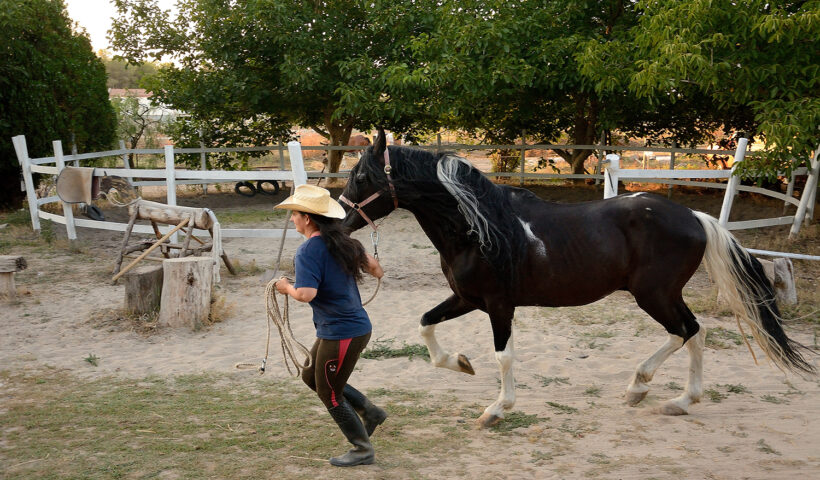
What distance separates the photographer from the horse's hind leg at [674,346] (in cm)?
436

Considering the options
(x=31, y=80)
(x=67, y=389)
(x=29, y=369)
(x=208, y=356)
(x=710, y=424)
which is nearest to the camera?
(x=710, y=424)

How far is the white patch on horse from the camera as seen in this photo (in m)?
4.38

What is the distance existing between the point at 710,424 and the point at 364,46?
12.1 meters

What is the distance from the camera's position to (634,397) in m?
4.50

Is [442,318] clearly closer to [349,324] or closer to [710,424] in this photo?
[349,324]

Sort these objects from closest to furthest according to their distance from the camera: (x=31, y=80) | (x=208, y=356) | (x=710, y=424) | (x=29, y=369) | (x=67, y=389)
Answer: (x=710, y=424)
(x=67, y=389)
(x=29, y=369)
(x=208, y=356)
(x=31, y=80)

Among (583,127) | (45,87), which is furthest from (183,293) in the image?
(583,127)

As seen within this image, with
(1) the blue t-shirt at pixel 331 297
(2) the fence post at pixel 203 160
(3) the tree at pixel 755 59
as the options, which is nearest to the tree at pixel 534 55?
(3) the tree at pixel 755 59

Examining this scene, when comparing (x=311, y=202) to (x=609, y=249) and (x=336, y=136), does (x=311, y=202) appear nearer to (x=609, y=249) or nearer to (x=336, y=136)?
(x=609, y=249)

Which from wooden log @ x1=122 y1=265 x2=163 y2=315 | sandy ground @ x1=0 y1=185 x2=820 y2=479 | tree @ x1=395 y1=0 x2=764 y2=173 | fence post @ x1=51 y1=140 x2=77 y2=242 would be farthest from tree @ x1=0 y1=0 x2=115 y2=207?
wooden log @ x1=122 y1=265 x2=163 y2=315

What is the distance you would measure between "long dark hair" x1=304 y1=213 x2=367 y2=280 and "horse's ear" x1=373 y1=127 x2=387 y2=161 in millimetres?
833

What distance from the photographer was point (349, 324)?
3.43 m

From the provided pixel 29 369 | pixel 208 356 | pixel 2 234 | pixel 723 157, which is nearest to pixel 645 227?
pixel 208 356

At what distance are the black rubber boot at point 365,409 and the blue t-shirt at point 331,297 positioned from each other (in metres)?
0.50
